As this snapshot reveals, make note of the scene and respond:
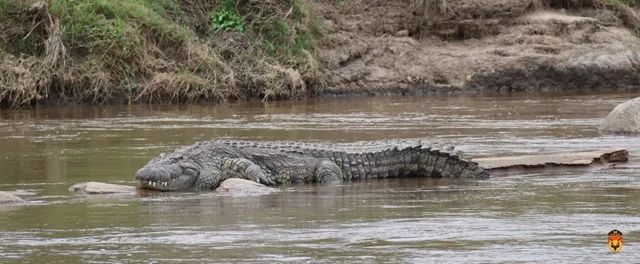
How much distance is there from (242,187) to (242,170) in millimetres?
502

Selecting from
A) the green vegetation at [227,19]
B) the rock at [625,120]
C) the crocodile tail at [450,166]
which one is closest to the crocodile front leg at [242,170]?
the crocodile tail at [450,166]

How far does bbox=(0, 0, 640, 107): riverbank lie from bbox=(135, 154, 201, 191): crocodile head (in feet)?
32.2

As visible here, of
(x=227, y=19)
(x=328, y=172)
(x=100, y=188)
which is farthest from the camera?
(x=227, y=19)

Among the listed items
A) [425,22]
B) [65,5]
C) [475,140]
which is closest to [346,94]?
[425,22]

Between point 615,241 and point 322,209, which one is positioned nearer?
point 615,241

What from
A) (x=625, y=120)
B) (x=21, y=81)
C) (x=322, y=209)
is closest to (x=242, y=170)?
(x=322, y=209)

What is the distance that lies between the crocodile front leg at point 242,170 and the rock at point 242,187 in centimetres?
19

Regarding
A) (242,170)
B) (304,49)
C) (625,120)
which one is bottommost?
(242,170)

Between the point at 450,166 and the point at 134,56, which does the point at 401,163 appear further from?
the point at 134,56

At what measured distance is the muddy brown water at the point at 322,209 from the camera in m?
7.47

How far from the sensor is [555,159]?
12109 millimetres

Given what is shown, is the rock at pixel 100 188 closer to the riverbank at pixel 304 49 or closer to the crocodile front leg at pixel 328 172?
the crocodile front leg at pixel 328 172

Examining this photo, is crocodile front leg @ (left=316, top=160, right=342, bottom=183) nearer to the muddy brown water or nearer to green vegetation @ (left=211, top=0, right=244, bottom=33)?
the muddy brown water

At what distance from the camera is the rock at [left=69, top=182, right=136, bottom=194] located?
10516 millimetres
